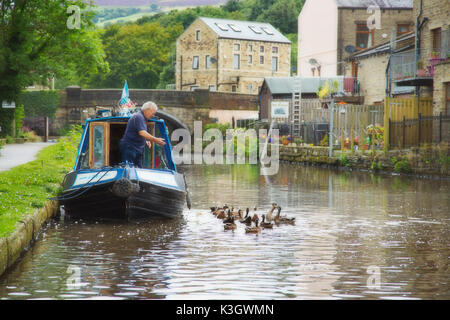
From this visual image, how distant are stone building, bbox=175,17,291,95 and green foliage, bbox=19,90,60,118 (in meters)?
17.7

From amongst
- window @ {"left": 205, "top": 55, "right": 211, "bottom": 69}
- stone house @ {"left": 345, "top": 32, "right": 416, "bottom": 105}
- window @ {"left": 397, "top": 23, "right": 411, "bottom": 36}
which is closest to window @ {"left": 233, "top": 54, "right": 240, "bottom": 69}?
window @ {"left": 205, "top": 55, "right": 211, "bottom": 69}

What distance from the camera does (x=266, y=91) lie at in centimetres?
5084

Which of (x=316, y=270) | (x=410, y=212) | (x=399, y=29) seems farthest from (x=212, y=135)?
(x=316, y=270)

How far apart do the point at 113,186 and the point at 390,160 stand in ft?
53.8

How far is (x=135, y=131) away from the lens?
12.9 m

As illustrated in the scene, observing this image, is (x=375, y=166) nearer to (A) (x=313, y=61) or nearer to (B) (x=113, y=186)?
(B) (x=113, y=186)

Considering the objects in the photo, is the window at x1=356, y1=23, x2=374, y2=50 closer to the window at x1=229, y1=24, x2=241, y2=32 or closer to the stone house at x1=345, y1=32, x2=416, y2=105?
the stone house at x1=345, y1=32, x2=416, y2=105

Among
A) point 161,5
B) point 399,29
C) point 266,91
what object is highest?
point 161,5

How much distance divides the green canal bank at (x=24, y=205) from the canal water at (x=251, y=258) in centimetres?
22

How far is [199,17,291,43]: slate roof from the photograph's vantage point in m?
68.9
